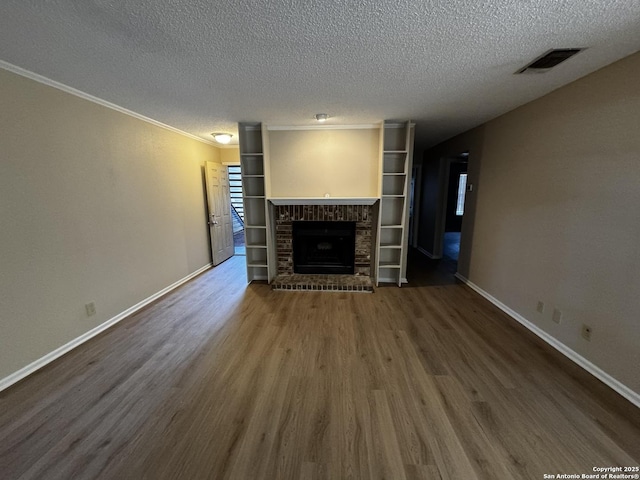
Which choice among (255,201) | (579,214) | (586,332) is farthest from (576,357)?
(255,201)

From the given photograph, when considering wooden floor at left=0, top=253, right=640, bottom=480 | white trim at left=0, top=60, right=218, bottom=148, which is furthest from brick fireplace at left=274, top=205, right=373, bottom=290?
white trim at left=0, top=60, right=218, bottom=148

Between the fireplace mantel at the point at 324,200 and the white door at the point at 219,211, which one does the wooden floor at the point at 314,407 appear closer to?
the fireplace mantel at the point at 324,200

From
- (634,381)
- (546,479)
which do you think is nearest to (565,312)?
(634,381)

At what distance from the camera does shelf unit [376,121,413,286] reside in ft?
12.4

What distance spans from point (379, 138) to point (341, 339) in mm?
2911

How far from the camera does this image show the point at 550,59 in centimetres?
189

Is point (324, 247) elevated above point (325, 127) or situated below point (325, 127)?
below

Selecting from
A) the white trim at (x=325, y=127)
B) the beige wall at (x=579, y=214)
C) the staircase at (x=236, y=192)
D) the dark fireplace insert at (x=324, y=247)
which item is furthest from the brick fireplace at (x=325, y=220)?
the staircase at (x=236, y=192)

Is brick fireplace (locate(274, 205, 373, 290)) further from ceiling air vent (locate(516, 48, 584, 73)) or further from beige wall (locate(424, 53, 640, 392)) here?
ceiling air vent (locate(516, 48, 584, 73))

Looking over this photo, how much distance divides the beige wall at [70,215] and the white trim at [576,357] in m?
4.52

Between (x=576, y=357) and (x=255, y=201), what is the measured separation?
4.11 m

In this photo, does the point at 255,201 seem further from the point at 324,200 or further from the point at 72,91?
the point at 72,91

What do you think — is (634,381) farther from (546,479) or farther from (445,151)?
(445,151)

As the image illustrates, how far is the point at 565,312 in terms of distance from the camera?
7.78ft
